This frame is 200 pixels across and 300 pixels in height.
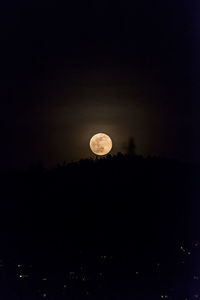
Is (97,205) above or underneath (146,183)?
underneath

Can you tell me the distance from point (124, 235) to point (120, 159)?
1983 mm

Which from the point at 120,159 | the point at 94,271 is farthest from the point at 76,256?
the point at 120,159

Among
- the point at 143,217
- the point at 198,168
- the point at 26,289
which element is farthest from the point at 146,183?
the point at 26,289

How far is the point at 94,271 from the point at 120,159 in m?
2.50

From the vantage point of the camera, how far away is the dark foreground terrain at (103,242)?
7.56 meters

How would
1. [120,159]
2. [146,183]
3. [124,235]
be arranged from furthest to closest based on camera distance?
1. [120,159]
2. [146,183]
3. [124,235]

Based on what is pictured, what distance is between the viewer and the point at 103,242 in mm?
7504

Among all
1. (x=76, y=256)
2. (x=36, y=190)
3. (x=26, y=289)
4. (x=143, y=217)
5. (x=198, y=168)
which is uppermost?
(x=198, y=168)

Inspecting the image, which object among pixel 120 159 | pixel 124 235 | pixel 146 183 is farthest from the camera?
pixel 120 159

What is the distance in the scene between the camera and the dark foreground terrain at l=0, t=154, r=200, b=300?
7.56 m

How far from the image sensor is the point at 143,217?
302 inches

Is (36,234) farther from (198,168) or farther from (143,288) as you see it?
(198,168)

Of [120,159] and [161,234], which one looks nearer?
[161,234]

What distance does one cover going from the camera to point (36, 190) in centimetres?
842
